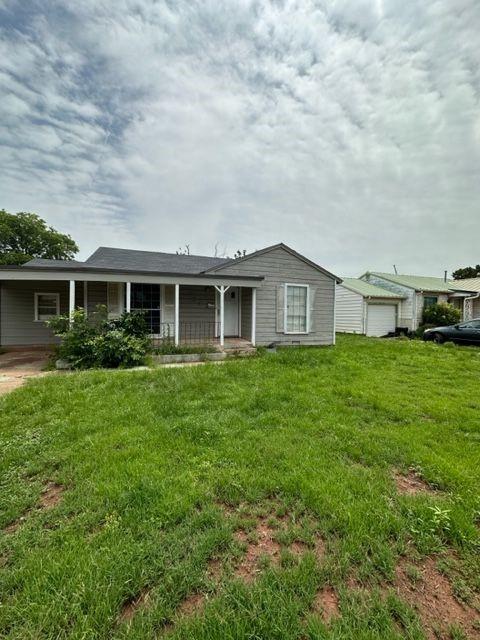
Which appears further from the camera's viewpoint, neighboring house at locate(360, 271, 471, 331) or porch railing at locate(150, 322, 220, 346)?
neighboring house at locate(360, 271, 471, 331)

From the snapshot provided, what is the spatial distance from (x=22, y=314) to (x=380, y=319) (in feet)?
59.3

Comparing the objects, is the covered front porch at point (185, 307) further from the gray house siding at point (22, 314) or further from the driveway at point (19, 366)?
the driveway at point (19, 366)

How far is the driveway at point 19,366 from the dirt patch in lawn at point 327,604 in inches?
239

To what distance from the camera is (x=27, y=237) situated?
31.2 meters

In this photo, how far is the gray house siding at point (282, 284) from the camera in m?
11.1

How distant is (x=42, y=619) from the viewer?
1535 mm

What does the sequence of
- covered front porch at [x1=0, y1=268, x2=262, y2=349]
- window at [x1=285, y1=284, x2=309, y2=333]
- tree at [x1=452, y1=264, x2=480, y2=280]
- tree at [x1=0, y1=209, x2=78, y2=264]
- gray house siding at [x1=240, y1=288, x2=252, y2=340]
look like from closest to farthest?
1. covered front porch at [x1=0, y1=268, x2=262, y2=349]
2. gray house siding at [x1=240, y1=288, x2=252, y2=340]
3. window at [x1=285, y1=284, x2=309, y2=333]
4. tree at [x1=0, y1=209, x2=78, y2=264]
5. tree at [x1=452, y1=264, x2=480, y2=280]

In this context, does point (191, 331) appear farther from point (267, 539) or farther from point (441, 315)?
point (441, 315)

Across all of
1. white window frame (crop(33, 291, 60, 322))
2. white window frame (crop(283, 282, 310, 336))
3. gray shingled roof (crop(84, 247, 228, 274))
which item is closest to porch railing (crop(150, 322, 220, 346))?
gray shingled roof (crop(84, 247, 228, 274))

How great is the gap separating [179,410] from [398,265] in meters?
36.7

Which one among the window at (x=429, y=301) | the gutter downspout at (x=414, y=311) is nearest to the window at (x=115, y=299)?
the gutter downspout at (x=414, y=311)

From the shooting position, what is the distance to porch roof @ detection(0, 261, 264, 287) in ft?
27.1

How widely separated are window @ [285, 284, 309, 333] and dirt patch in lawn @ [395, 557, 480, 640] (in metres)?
9.72

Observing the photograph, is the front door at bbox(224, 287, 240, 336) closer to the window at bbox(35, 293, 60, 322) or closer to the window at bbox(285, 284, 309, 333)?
the window at bbox(285, 284, 309, 333)
